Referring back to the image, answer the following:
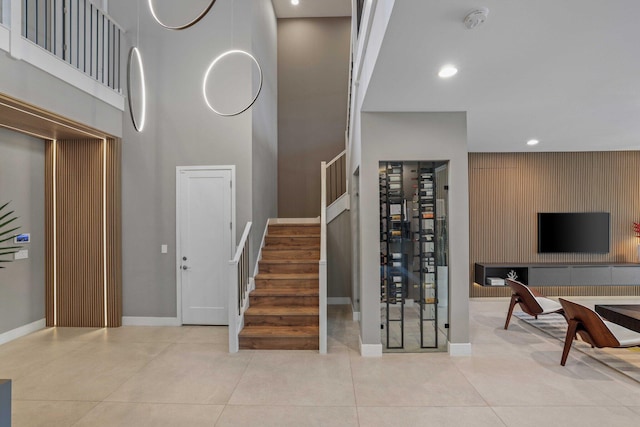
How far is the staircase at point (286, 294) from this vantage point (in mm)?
4035

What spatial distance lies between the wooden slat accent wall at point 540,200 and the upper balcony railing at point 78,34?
6.27 metres

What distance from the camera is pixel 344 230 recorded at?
5.88 meters

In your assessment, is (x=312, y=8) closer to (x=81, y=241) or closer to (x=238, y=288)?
(x=238, y=288)

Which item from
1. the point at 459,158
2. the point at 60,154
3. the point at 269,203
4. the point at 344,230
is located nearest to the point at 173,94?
the point at 60,154

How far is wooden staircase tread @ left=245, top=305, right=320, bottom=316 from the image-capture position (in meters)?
4.27

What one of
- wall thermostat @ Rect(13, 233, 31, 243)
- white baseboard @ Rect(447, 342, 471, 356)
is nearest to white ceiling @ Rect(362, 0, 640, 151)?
white baseboard @ Rect(447, 342, 471, 356)

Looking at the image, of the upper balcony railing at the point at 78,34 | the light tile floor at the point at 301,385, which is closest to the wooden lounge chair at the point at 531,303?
the light tile floor at the point at 301,385

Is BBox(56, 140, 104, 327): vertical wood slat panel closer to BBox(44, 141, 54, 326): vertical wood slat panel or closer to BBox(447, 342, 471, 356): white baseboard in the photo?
BBox(44, 141, 54, 326): vertical wood slat panel

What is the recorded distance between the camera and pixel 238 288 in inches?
165

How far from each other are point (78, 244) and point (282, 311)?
3134 mm

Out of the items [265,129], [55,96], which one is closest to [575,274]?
[265,129]

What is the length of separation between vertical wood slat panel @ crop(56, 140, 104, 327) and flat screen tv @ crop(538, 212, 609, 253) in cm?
760

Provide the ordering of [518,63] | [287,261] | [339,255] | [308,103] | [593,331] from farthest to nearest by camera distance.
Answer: [308,103]
[339,255]
[287,261]
[593,331]
[518,63]

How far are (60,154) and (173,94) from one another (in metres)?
1.83
